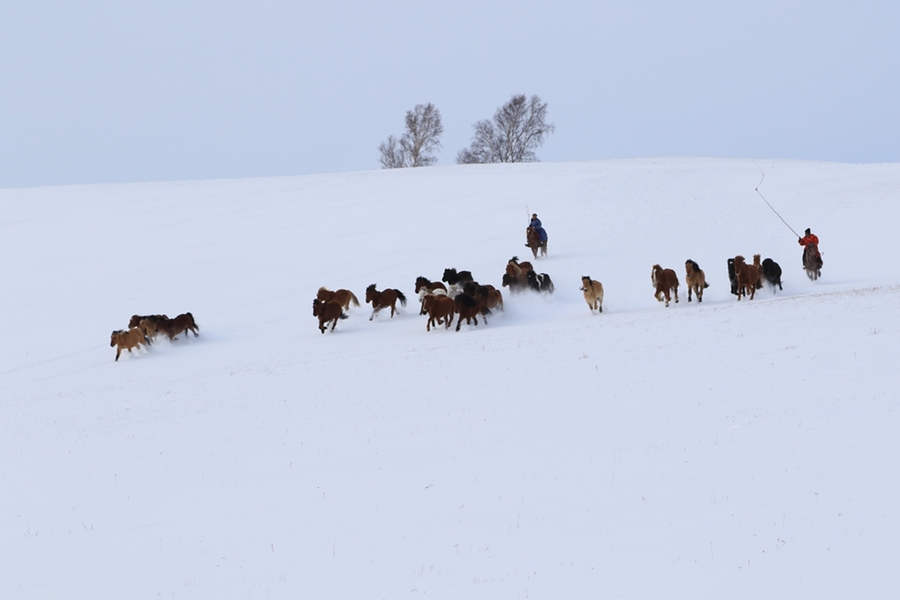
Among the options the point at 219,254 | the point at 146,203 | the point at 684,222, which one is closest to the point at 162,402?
the point at 219,254

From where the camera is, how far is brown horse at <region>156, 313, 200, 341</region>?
1963cm

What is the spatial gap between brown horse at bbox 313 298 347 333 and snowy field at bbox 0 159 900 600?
351 mm

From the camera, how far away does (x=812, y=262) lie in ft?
71.6

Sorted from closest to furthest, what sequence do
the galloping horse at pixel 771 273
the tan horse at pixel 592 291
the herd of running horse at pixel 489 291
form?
the herd of running horse at pixel 489 291 < the tan horse at pixel 592 291 < the galloping horse at pixel 771 273

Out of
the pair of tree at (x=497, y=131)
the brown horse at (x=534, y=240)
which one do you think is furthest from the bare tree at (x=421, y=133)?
the brown horse at (x=534, y=240)

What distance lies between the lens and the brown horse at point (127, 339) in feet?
61.0

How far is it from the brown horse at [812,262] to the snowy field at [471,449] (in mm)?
377

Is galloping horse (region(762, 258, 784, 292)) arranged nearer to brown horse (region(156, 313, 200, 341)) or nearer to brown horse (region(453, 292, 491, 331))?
brown horse (region(453, 292, 491, 331))

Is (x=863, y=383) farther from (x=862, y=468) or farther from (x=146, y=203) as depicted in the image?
(x=146, y=203)

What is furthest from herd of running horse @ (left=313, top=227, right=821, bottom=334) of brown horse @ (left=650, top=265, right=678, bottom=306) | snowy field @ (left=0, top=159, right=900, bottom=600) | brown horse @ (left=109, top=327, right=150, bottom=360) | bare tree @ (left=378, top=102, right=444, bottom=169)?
bare tree @ (left=378, top=102, right=444, bottom=169)

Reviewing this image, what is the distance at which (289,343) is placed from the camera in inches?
738

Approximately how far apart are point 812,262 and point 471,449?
17156 millimetres

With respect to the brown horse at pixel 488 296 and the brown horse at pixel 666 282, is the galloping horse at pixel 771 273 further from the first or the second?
the brown horse at pixel 488 296

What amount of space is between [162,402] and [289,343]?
5.83 metres
